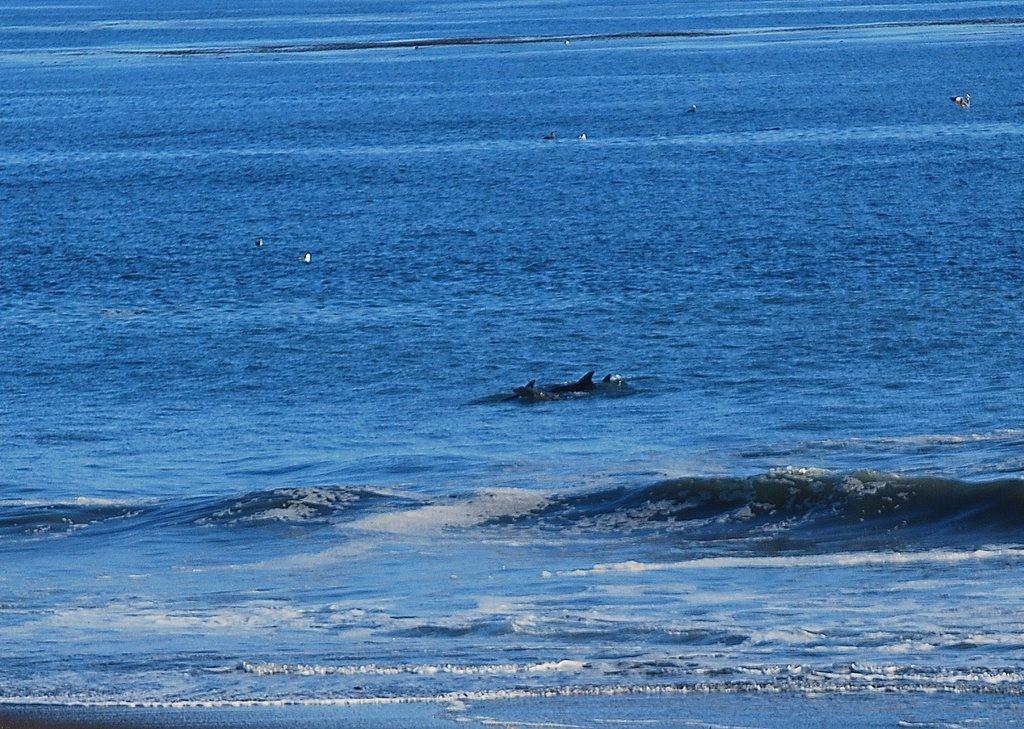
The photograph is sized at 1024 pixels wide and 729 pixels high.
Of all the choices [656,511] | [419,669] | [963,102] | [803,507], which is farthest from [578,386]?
[963,102]

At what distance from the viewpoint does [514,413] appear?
90.1 feet

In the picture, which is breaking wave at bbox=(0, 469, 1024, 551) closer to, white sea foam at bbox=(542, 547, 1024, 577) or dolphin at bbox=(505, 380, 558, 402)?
white sea foam at bbox=(542, 547, 1024, 577)

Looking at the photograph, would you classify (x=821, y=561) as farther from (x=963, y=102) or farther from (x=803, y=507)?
(x=963, y=102)

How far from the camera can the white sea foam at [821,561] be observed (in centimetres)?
1711

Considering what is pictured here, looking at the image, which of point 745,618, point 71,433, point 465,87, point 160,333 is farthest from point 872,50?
point 745,618

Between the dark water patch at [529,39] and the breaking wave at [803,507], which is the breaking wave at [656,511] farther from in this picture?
the dark water patch at [529,39]

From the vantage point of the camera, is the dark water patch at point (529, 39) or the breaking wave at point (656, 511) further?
the dark water patch at point (529, 39)

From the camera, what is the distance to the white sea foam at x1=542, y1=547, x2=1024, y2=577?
17.1m

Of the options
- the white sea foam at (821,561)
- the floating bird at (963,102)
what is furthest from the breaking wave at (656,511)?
the floating bird at (963,102)

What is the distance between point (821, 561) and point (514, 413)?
10.4 m

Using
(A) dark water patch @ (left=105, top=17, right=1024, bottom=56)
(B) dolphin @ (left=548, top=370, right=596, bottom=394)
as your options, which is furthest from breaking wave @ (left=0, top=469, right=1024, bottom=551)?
(A) dark water patch @ (left=105, top=17, right=1024, bottom=56)

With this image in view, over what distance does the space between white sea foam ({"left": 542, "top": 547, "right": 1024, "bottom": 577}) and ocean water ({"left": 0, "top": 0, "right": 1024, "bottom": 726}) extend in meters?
0.08

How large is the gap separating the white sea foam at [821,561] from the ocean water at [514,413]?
8cm

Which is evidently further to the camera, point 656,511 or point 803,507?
point 656,511
